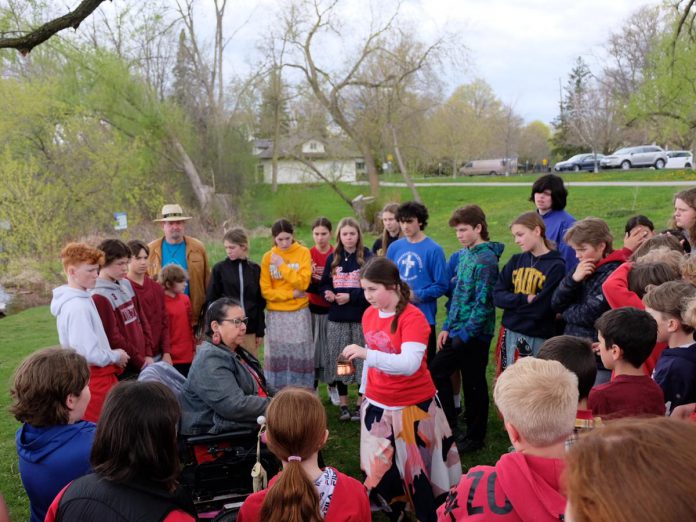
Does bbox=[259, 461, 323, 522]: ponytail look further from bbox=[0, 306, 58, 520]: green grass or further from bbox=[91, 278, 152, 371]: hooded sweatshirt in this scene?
bbox=[91, 278, 152, 371]: hooded sweatshirt

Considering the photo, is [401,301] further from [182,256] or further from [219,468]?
[182,256]

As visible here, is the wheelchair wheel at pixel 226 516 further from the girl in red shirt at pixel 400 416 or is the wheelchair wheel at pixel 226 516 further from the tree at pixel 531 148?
the tree at pixel 531 148

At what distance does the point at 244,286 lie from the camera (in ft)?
17.4

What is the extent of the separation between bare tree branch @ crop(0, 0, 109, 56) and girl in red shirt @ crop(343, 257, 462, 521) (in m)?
4.50

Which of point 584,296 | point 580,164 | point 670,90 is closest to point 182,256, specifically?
point 584,296

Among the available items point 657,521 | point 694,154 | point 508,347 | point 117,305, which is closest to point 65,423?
point 117,305

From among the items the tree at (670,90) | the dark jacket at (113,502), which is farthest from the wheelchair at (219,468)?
the tree at (670,90)

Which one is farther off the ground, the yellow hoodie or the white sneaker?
the yellow hoodie

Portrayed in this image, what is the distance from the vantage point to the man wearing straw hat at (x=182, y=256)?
5516 millimetres

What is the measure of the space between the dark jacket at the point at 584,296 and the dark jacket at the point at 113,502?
2931 millimetres

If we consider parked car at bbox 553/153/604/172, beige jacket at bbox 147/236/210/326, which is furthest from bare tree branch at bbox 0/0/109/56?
parked car at bbox 553/153/604/172

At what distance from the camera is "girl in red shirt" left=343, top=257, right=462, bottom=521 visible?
329cm

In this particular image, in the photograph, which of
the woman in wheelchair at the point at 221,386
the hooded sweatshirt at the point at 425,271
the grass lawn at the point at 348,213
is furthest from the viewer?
the hooded sweatshirt at the point at 425,271

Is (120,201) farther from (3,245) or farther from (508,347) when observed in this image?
(508,347)
